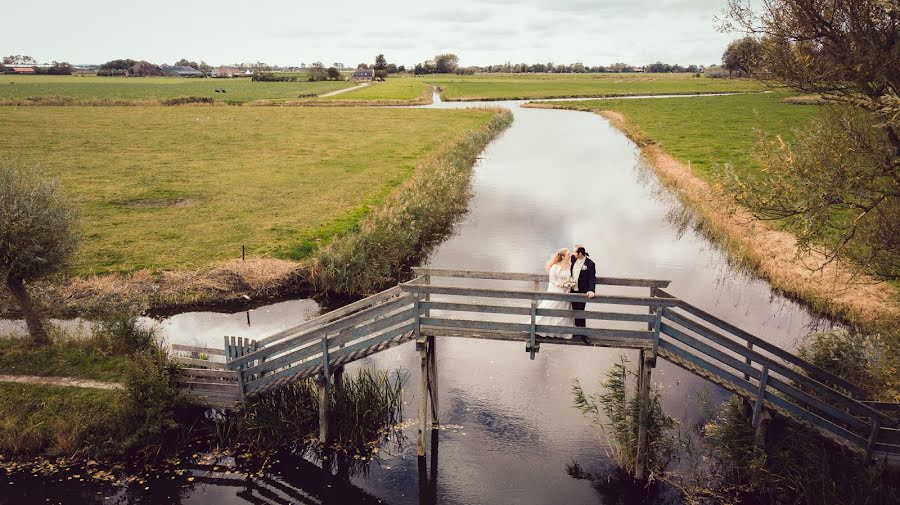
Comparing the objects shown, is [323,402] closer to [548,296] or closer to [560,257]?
[548,296]

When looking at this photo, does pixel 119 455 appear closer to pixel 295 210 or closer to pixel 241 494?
pixel 241 494

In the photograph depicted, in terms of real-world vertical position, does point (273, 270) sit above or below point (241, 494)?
above

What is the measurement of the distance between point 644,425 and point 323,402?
819 cm

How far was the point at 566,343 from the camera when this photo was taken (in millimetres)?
14945

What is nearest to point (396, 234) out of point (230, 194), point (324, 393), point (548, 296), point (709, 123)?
point (324, 393)

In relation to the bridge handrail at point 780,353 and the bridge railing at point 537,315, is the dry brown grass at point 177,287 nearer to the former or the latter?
the bridge railing at point 537,315

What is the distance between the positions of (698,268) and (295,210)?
22619mm

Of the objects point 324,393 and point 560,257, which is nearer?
point 324,393

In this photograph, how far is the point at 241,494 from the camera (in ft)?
47.3

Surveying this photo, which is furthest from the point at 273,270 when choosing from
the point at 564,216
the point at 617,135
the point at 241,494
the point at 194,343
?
the point at 617,135

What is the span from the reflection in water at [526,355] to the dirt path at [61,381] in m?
4.46

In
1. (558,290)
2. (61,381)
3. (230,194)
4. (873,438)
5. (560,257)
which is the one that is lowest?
(61,381)

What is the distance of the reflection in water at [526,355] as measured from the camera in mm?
14789

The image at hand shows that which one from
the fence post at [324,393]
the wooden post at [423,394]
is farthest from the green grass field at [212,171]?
the wooden post at [423,394]
